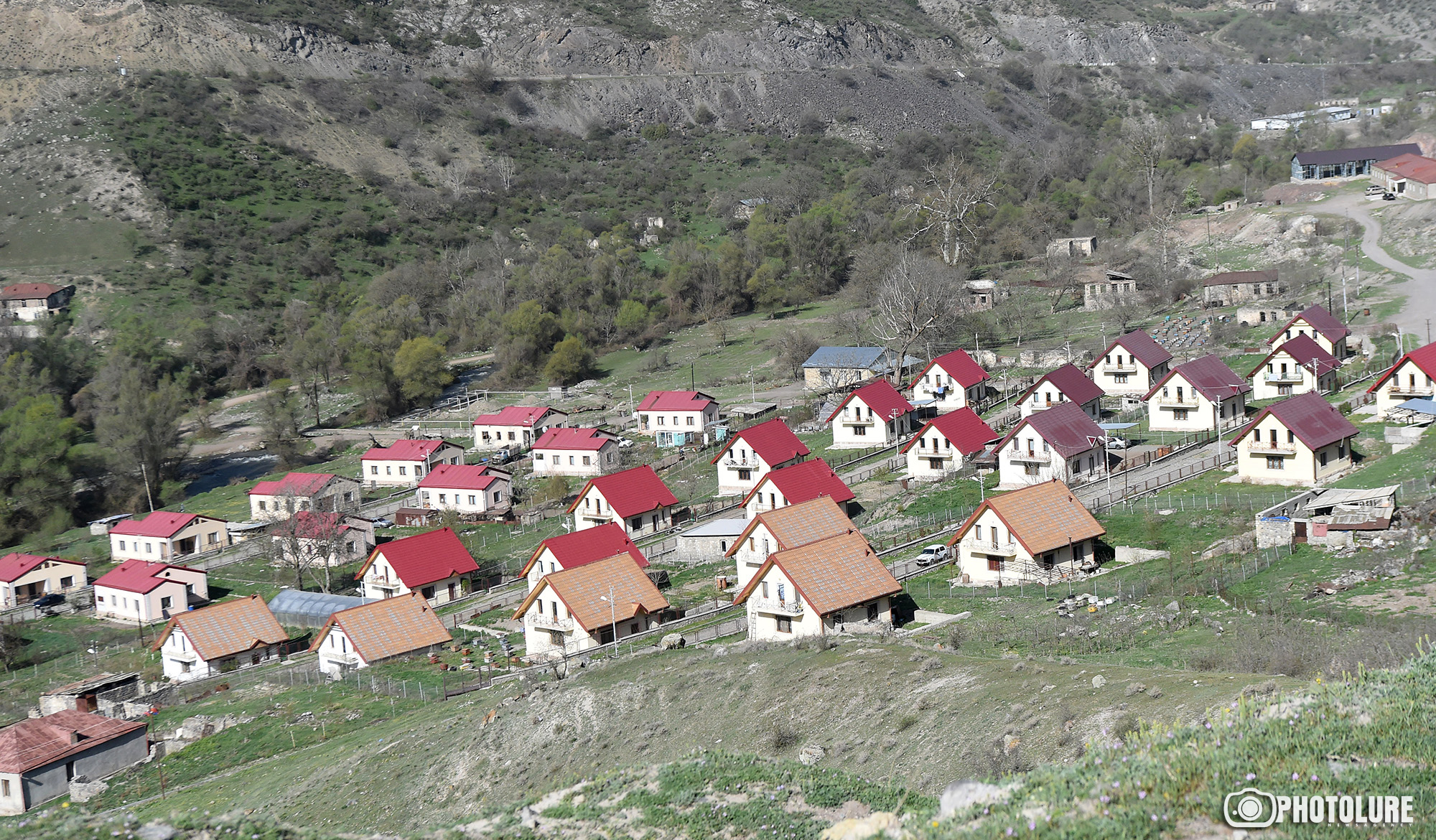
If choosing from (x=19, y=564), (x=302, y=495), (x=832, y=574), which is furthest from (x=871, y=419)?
(x=19, y=564)

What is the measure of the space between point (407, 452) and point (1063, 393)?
3827 cm

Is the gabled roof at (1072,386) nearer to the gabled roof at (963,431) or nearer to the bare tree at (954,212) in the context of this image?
the gabled roof at (963,431)

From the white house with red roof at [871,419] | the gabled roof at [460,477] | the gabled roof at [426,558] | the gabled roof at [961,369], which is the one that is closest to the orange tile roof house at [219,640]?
the gabled roof at [426,558]

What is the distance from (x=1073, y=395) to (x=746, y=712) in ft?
124

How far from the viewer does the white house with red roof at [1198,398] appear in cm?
5847

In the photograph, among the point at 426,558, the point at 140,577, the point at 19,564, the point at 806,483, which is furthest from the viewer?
the point at 19,564

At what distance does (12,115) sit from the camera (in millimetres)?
133375

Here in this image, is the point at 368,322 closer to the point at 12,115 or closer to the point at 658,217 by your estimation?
the point at 658,217

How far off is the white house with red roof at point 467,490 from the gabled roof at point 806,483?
1734 cm

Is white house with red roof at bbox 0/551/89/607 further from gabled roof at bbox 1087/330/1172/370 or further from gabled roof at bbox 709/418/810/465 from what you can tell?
gabled roof at bbox 1087/330/1172/370

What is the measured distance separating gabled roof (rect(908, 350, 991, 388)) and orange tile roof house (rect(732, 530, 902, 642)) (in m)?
33.2

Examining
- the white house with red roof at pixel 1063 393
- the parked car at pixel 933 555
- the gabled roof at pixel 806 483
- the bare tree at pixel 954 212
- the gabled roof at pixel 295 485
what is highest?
the bare tree at pixel 954 212

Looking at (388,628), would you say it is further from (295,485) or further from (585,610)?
(295,485)

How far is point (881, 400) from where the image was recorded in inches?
2618
